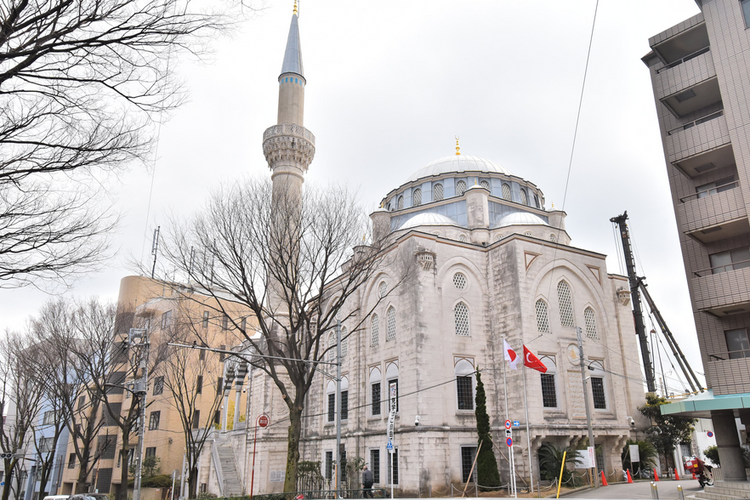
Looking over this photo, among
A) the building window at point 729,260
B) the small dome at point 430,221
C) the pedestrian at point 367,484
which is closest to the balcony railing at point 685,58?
the building window at point 729,260

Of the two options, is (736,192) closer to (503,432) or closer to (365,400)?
(503,432)

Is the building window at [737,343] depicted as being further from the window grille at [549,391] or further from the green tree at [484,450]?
the green tree at [484,450]

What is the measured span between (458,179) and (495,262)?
9544 mm

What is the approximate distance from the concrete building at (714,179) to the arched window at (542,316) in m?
8.76

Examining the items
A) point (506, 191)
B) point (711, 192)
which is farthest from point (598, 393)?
point (506, 191)

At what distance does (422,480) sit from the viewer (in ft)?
70.5

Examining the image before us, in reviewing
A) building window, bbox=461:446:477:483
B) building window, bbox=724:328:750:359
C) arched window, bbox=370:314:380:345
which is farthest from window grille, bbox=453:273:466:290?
building window, bbox=724:328:750:359

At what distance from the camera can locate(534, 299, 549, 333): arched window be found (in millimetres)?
25234

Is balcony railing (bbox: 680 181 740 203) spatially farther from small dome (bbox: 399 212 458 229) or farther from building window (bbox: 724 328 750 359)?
small dome (bbox: 399 212 458 229)

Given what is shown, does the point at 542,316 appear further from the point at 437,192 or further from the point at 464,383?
the point at 437,192

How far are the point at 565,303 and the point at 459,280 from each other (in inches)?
214

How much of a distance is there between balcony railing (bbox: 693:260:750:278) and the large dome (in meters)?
18.9

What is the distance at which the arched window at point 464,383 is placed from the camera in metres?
24.1

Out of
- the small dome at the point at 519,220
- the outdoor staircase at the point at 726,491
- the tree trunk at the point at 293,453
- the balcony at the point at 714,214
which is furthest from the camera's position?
the small dome at the point at 519,220
